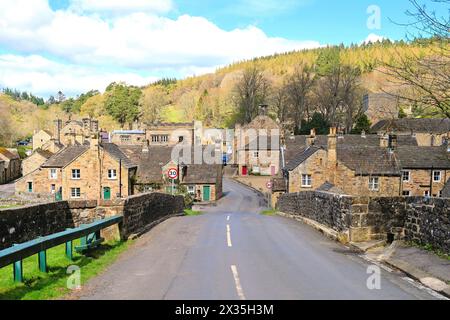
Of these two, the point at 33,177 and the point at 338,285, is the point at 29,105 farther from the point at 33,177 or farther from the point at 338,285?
the point at 338,285

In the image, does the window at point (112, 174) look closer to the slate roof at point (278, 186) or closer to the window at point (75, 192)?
the window at point (75, 192)

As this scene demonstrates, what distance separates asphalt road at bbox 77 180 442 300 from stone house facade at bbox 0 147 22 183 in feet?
248

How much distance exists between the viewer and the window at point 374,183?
149 ft

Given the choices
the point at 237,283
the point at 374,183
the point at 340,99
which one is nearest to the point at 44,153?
the point at 374,183

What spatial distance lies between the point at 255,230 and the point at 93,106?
164372mm

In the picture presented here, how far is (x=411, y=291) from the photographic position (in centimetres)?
839

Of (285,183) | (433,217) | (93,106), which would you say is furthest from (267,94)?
(433,217)

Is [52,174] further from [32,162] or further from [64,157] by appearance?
[32,162]

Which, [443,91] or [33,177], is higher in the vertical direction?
[443,91]

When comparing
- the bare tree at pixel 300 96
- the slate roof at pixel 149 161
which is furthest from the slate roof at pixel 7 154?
the bare tree at pixel 300 96

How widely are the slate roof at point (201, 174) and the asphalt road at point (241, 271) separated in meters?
40.7

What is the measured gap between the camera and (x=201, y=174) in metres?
57.8

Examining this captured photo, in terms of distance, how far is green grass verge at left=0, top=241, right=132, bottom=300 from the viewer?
778 cm

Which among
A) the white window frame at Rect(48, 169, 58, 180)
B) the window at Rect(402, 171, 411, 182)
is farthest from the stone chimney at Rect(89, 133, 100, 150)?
the window at Rect(402, 171, 411, 182)
